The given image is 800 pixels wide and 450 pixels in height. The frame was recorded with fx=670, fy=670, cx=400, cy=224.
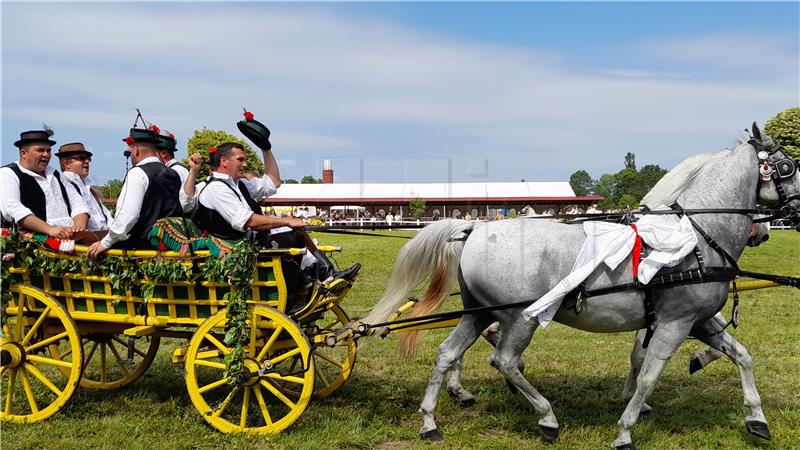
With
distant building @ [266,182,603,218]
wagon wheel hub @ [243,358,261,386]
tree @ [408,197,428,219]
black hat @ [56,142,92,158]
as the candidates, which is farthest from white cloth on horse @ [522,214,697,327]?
tree @ [408,197,428,219]

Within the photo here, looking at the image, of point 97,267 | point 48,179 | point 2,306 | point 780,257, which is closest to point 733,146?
point 97,267

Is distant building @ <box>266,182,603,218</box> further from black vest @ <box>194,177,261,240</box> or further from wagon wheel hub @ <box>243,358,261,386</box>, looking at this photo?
wagon wheel hub @ <box>243,358,261,386</box>

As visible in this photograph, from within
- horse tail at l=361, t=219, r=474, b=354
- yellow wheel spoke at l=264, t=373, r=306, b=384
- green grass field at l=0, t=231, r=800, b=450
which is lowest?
green grass field at l=0, t=231, r=800, b=450

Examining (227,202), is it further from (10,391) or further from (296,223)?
(10,391)

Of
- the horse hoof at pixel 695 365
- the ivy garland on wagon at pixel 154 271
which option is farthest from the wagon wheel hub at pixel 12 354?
the horse hoof at pixel 695 365

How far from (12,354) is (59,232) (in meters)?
1.11

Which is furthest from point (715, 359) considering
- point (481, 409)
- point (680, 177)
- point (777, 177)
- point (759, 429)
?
point (481, 409)

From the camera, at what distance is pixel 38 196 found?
233 inches

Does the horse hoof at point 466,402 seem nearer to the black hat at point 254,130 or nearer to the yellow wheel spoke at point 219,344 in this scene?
the yellow wheel spoke at point 219,344

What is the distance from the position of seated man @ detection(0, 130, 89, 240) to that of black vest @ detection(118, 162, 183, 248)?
53 cm

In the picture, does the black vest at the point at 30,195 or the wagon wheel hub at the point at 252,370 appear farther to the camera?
the black vest at the point at 30,195

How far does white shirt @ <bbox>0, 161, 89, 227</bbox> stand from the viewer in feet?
18.4

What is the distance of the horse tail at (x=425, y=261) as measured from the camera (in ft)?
19.1

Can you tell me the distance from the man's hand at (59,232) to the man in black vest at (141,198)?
35cm
